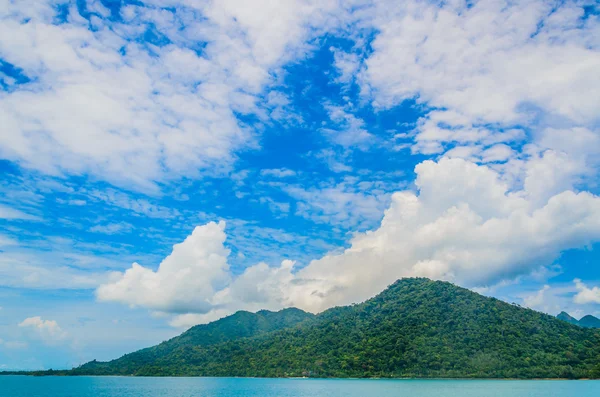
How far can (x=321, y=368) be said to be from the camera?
5108 inches

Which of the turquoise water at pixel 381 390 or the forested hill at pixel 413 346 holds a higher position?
the forested hill at pixel 413 346

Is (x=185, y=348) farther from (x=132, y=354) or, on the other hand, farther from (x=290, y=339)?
(x=290, y=339)

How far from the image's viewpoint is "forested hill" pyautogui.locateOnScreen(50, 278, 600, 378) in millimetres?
107188

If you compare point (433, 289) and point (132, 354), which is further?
point (132, 354)

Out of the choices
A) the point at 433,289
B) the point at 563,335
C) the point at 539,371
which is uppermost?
the point at 433,289

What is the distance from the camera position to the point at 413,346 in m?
120

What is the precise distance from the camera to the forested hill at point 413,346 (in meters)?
107

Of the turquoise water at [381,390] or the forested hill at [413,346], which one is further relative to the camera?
the forested hill at [413,346]

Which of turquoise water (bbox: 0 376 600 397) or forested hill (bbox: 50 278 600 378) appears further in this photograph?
forested hill (bbox: 50 278 600 378)

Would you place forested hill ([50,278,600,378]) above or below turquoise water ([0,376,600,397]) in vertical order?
above

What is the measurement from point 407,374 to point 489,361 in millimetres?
20971

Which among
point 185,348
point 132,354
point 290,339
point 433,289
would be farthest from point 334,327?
point 132,354

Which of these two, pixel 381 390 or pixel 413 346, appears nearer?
pixel 381 390

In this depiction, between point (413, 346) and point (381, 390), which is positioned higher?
point (413, 346)
